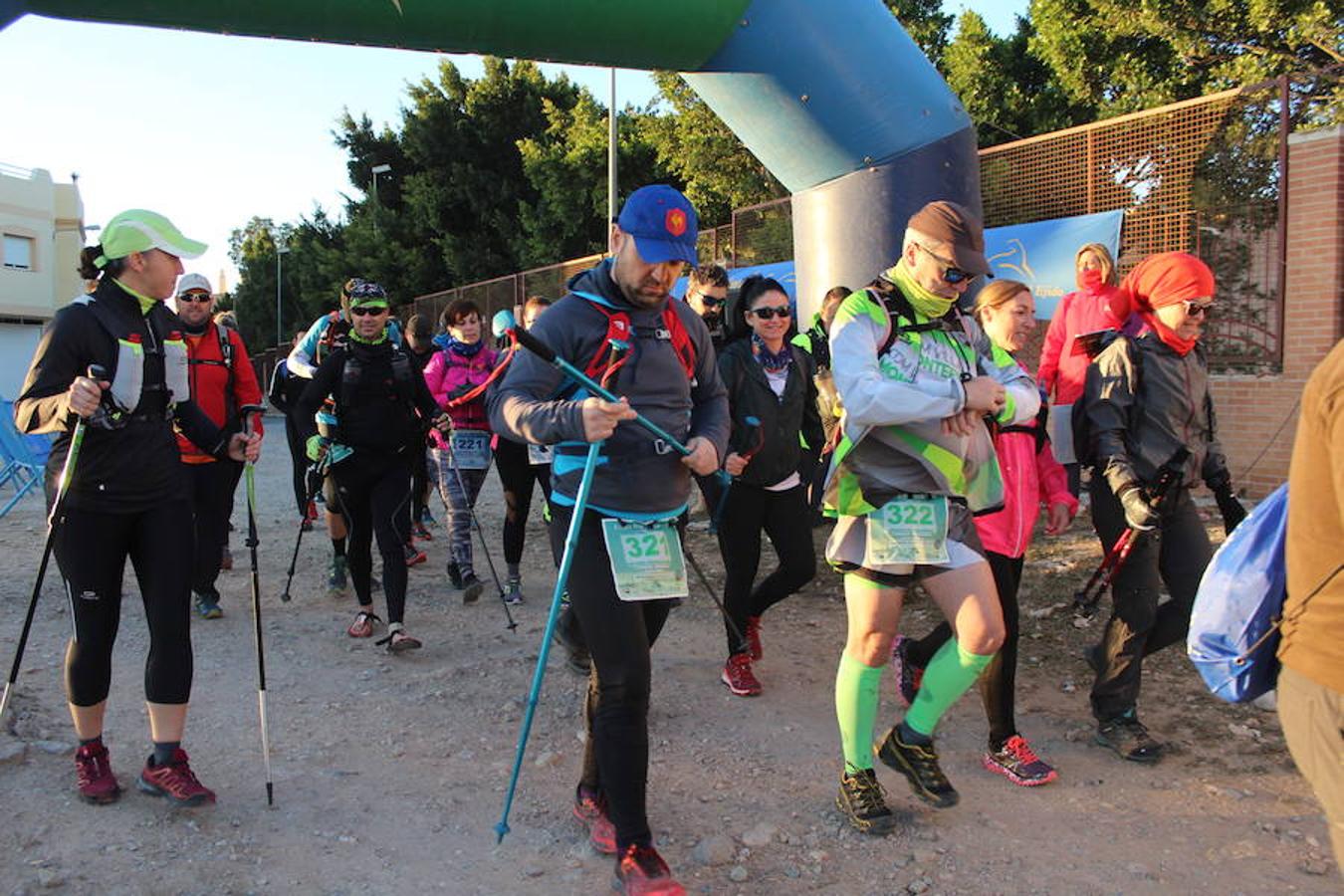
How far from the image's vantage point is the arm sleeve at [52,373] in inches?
133

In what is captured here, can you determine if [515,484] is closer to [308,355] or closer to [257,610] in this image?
[308,355]

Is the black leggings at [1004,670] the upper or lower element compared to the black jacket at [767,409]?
lower

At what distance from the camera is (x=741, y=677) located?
4711 millimetres

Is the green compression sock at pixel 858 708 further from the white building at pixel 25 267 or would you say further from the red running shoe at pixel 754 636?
the white building at pixel 25 267

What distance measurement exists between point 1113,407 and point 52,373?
3.74 metres

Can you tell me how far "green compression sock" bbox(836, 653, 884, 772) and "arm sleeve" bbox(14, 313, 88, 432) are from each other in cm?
272

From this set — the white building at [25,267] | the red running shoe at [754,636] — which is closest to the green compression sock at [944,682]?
the red running shoe at [754,636]

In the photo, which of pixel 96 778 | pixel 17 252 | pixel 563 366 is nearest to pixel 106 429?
pixel 96 778

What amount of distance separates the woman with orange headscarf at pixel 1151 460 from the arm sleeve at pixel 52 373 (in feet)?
11.9

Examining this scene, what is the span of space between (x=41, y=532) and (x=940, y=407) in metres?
8.95

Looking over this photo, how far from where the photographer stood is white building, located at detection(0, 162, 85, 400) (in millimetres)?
38281

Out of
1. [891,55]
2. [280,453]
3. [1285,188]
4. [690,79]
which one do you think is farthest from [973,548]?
[280,453]

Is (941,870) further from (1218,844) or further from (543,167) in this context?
(543,167)

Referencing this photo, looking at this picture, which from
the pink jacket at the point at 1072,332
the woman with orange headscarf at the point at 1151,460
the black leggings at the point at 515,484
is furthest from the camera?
the black leggings at the point at 515,484
